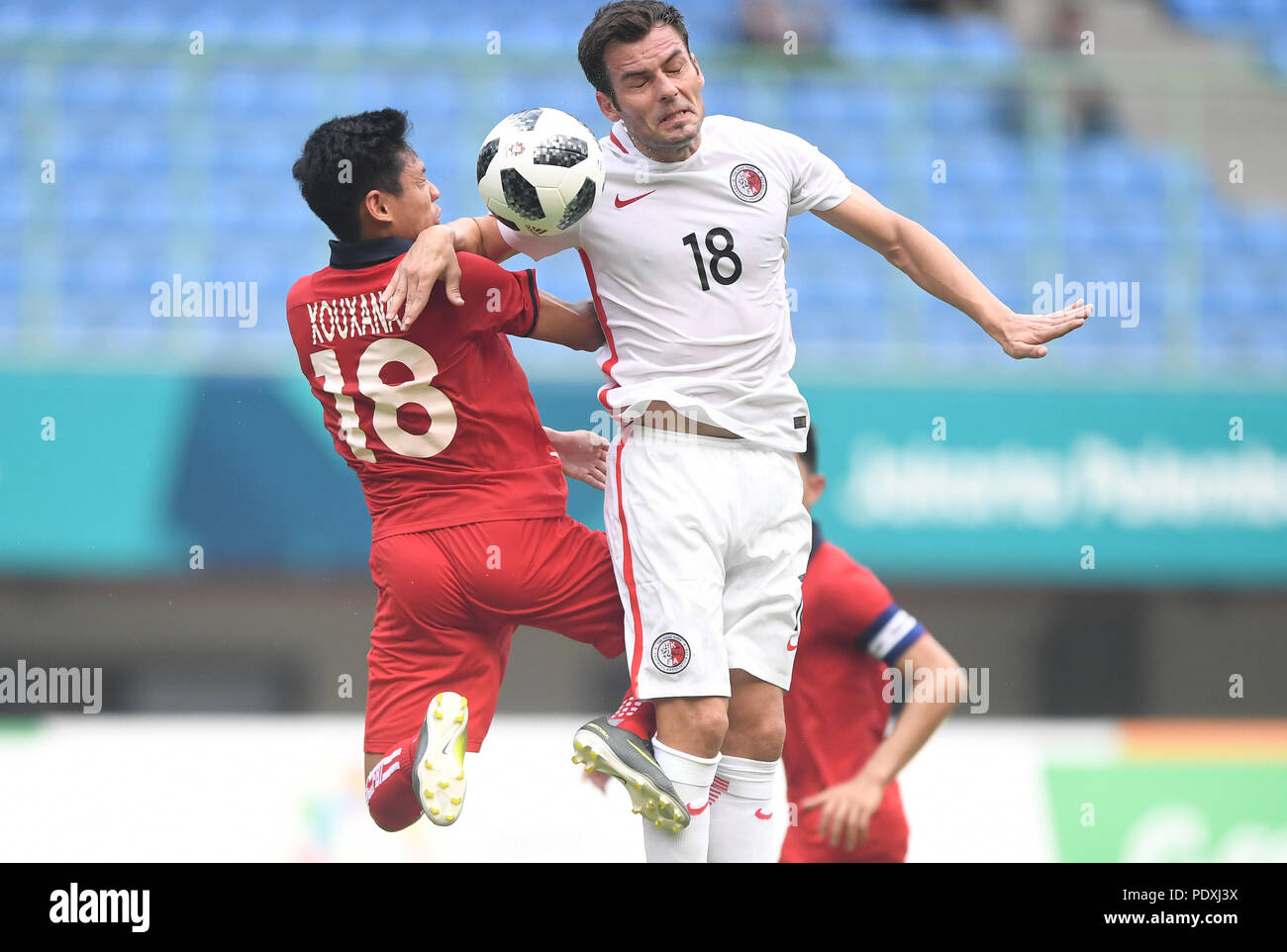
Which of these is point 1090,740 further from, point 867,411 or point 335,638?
point 335,638

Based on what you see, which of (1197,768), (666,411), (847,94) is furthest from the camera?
(847,94)

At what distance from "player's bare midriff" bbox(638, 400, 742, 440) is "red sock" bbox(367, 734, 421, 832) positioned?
42.8 inches

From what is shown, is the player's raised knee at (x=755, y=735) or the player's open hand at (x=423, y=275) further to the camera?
the player's raised knee at (x=755, y=735)

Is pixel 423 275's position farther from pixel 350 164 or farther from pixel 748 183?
pixel 748 183

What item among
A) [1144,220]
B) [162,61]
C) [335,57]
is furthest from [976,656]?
[162,61]

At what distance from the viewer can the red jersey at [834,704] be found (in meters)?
5.09

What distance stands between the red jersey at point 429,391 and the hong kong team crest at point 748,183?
0.62 m

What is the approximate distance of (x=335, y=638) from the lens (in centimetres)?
852

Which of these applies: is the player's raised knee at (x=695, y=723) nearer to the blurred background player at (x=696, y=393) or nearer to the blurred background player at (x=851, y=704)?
the blurred background player at (x=696, y=393)

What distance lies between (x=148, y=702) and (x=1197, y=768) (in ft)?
17.9

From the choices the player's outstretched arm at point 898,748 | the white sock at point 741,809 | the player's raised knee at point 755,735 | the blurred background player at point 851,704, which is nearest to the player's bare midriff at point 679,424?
the player's raised knee at point 755,735

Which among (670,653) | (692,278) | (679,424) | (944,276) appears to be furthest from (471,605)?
(944,276)

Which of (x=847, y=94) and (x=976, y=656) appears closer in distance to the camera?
(x=976, y=656)

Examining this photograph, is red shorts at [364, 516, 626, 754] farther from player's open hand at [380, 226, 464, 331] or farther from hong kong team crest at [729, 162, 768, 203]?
hong kong team crest at [729, 162, 768, 203]
